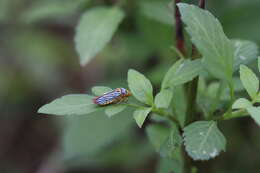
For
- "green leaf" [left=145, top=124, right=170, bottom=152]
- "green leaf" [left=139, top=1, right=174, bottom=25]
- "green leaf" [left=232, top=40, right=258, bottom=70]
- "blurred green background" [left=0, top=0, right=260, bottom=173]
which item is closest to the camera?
"green leaf" [left=232, top=40, right=258, bottom=70]

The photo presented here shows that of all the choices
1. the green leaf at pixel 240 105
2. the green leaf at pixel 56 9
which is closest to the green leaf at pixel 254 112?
the green leaf at pixel 240 105

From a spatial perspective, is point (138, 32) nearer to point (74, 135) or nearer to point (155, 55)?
point (155, 55)

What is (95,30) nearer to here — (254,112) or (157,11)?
(157,11)

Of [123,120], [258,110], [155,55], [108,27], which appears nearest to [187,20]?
[258,110]

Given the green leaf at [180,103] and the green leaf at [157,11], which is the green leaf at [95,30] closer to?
the green leaf at [157,11]

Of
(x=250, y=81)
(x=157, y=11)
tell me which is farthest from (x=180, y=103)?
(x=157, y=11)

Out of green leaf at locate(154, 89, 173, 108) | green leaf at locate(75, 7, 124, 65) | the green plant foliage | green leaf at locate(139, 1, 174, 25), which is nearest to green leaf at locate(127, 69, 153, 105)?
green leaf at locate(154, 89, 173, 108)

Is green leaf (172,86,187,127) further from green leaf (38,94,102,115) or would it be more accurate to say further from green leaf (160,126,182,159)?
green leaf (38,94,102,115)
